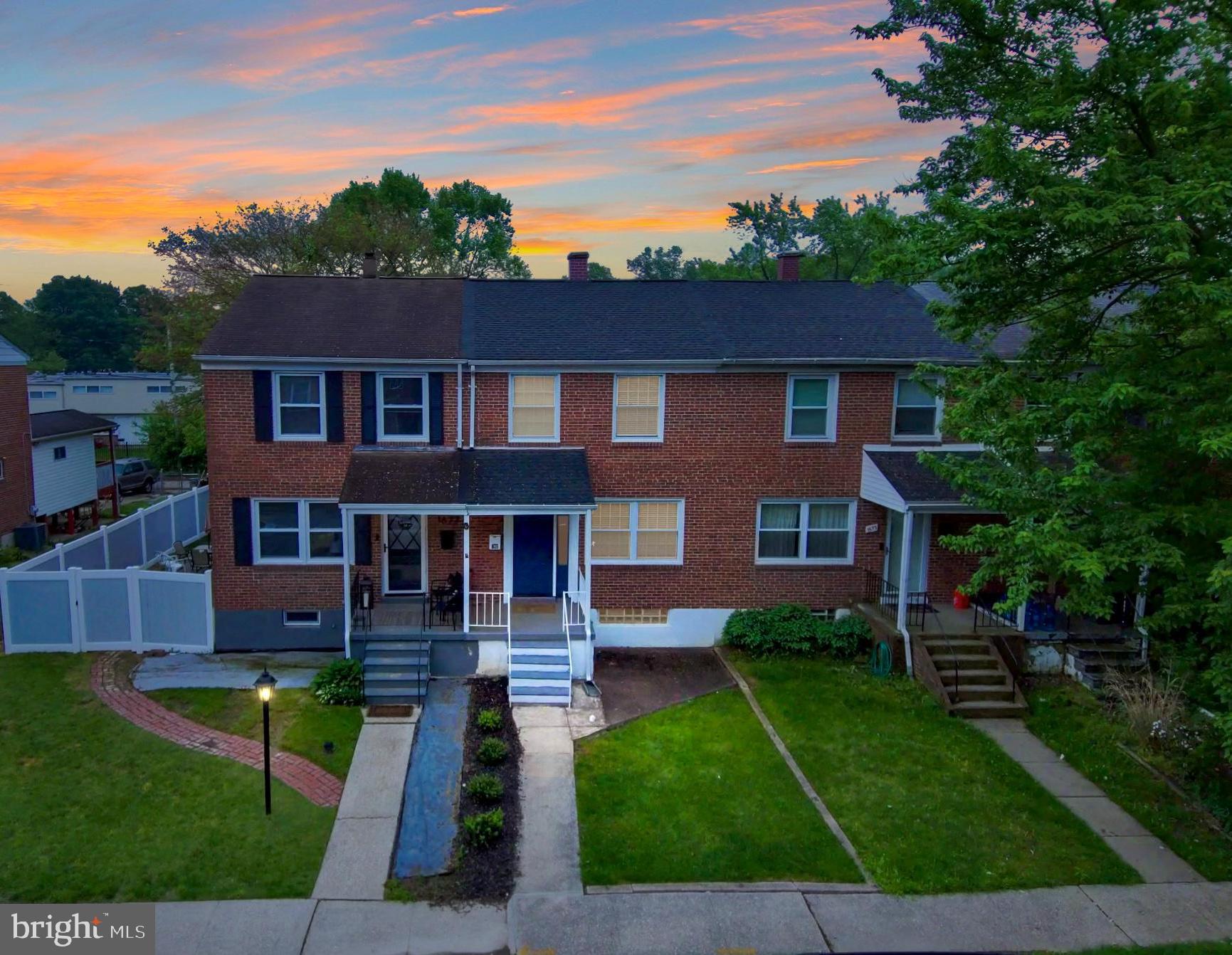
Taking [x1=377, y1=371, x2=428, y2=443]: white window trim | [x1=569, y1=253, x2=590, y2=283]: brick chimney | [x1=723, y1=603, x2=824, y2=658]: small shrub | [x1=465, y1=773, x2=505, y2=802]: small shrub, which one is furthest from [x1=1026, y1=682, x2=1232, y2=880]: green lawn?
[x1=569, y1=253, x2=590, y2=283]: brick chimney

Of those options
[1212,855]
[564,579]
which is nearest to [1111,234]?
[1212,855]

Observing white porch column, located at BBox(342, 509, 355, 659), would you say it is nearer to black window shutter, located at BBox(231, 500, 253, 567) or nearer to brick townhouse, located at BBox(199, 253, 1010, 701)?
brick townhouse, located at BBox(199, 253, 1010, 701)

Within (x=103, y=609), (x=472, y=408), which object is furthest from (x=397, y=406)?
(x=103, y=609)

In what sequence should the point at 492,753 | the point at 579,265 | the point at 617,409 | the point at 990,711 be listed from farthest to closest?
1. the point at 579,265
2. the point at 617,409
3. the point at 990,711
4. the point at 492,753

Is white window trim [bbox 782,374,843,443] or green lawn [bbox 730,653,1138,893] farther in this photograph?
white window trim [bbox 782,374,843,443]

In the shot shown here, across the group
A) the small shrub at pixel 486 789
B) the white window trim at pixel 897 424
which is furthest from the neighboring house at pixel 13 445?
the white window trim at pixel 897 424

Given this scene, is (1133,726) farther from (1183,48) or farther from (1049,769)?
(1183,48)

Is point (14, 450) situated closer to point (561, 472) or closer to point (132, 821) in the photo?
point (561, 472)

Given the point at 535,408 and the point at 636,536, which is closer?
the point at 535,408
